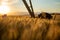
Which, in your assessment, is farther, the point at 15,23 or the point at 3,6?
the point at 3,6

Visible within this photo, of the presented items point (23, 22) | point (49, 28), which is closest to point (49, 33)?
point (49, 28)

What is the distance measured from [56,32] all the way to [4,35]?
272 millimetres

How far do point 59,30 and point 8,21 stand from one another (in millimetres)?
285

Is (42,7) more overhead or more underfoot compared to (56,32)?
more underfoot

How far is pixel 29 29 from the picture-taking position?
739 millimetres

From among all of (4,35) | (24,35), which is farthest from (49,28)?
(4,35)

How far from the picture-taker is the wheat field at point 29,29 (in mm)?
707

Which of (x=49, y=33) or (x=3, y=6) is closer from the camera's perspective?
(x=49, y=33)

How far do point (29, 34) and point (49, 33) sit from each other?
0.34 feet

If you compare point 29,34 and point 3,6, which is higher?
point 29,34

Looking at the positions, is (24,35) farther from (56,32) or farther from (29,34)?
(56,32)

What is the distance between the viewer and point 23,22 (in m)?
0.77

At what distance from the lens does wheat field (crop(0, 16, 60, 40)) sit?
71 cm

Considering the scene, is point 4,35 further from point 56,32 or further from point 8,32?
point 56,32
